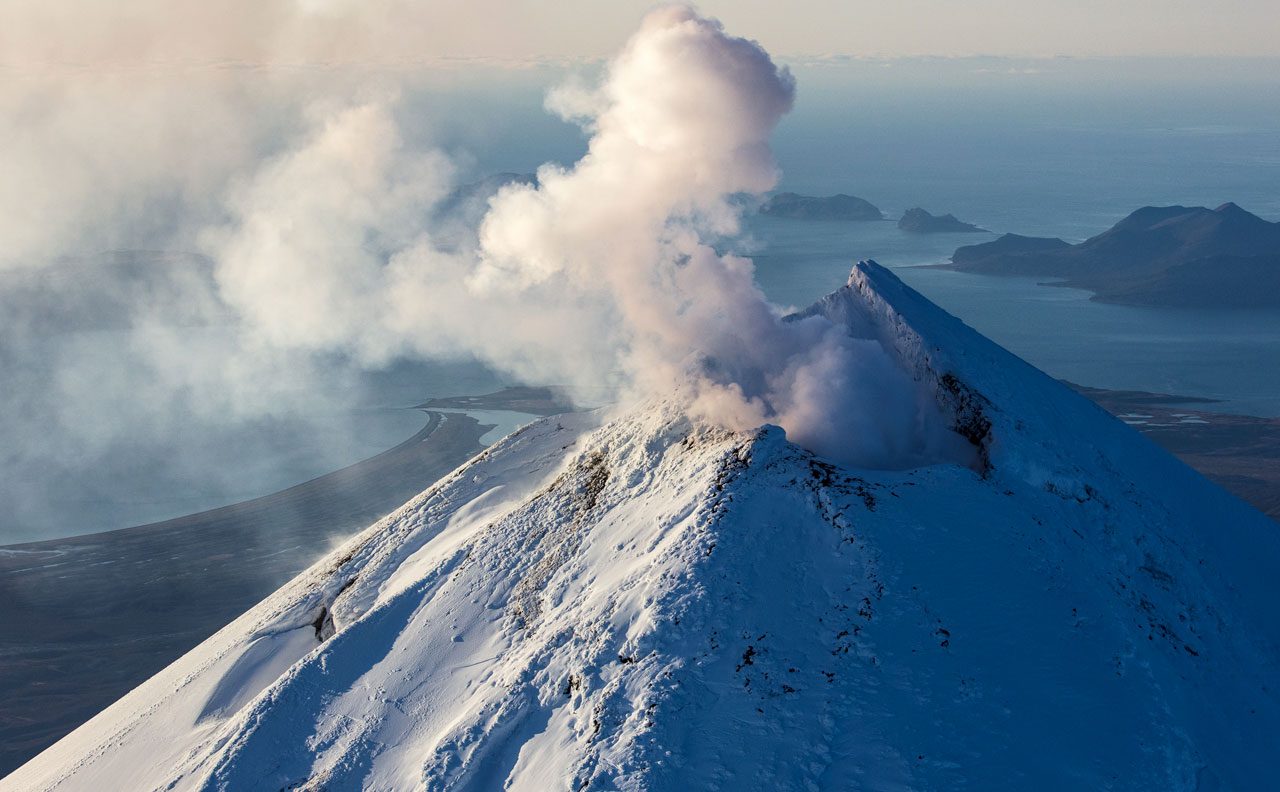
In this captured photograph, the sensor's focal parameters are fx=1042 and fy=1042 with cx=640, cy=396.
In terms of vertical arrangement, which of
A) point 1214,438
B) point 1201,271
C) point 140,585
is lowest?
point 140,585

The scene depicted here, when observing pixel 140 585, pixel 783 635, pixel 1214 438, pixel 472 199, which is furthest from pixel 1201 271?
pixel 783 635

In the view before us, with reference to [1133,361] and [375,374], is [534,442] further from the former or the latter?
[1133,361]

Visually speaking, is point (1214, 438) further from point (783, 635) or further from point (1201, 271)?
point (783, 635)

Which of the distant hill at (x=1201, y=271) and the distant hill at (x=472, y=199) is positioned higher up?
the distant hill at (x=472, y=199)

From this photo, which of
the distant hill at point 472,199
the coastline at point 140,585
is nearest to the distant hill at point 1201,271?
the distant hill at point 472,199

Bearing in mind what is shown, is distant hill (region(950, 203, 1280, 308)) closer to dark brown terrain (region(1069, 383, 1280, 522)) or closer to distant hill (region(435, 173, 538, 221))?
dark brown terrain (region(1069, 383, 1280, 522))

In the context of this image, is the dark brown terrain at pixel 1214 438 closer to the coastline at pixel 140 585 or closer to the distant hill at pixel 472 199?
the coastline at pixel 140 585

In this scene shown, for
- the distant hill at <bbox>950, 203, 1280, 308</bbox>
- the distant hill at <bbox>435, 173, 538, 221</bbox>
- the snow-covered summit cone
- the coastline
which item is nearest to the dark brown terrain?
the distant hill at <bbox>950, 203, 1280, 308</bbox>

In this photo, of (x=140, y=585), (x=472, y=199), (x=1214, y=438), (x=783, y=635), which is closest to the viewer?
(x=783, y=635)

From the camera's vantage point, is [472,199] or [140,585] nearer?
[140,585]
